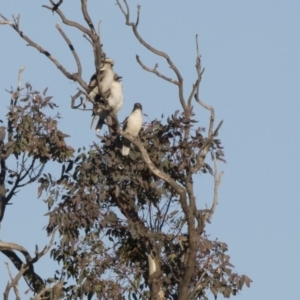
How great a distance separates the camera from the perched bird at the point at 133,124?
6.86 m

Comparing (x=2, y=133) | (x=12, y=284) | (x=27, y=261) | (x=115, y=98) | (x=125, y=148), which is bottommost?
(x=12, y=284)

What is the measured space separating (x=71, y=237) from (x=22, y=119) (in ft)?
3.13

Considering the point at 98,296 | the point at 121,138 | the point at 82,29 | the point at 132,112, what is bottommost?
the point at 98,296

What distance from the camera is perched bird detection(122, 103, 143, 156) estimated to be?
6.86 meters

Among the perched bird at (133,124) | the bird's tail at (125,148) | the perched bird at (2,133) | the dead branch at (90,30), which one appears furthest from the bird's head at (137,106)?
the perched bird at (2,133)

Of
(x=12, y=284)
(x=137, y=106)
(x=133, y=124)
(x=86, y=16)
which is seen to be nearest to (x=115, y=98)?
(x=137, y=106)

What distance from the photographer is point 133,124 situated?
25.8ft

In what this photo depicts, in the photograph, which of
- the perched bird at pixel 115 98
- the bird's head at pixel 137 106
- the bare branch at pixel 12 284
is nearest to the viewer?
the bare branch at pixel 12 284

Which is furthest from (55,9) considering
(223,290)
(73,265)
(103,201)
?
(223,290)

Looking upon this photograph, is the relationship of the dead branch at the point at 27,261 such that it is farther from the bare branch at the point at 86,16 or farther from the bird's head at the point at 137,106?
the bird's head at the point at 137,106

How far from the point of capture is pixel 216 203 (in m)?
6.84

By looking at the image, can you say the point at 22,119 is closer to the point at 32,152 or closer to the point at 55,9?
the point at 32,152

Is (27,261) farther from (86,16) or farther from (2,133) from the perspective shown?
(86,16)

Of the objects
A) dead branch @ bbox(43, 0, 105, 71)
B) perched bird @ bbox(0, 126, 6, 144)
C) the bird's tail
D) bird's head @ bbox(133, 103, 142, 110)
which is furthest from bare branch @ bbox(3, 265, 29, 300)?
bird's head @ bbox(133, 103, 142, 110)
